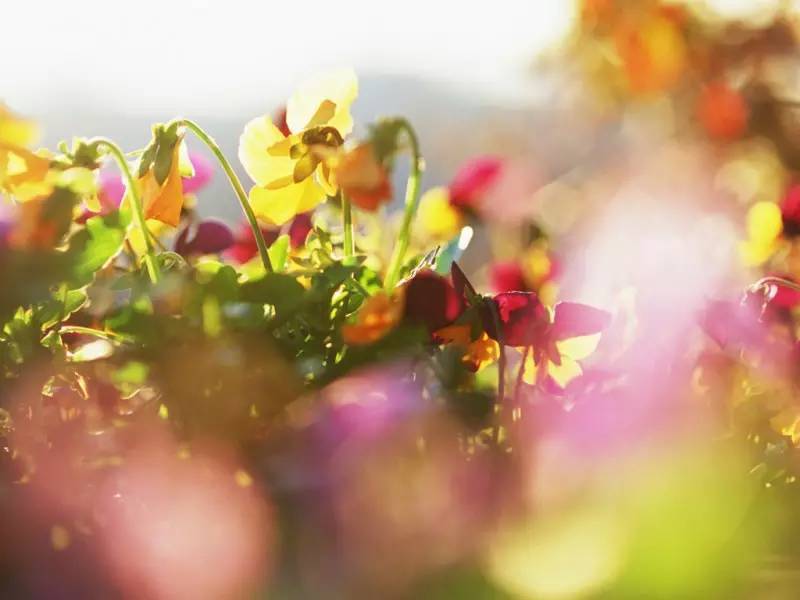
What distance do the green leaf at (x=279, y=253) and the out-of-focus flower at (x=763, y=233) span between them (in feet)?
1.29

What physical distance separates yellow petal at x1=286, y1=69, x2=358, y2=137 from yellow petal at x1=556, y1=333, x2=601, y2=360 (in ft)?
0.60

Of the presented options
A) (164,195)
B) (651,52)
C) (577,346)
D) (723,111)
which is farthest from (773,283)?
(723,111)

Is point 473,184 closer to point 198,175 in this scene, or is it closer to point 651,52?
point 198,175

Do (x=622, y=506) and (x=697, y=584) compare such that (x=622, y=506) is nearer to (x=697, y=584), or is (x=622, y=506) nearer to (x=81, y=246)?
→ (x=697, y=584)

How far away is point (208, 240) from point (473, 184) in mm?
299

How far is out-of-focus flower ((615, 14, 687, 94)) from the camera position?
6.01ft

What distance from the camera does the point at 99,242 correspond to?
0.53 m

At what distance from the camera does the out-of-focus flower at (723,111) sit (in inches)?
81.2

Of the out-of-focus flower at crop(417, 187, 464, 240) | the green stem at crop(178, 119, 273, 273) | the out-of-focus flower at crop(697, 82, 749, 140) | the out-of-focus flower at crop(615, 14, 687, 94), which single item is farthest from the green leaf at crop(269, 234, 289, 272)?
the out-of-focus flower at crop(697, 82, 749, 140)

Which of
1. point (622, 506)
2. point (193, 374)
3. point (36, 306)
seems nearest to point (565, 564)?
point (622, 506)

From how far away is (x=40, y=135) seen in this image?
0.61 meters

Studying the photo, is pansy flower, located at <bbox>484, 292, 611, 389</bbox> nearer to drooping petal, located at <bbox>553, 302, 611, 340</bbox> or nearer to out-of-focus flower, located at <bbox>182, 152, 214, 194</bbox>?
drooping petal, located at <bbox>553, 302, 611, 340</bbox>

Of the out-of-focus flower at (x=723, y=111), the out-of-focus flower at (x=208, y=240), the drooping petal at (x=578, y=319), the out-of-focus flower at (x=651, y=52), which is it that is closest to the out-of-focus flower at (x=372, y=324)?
the drooping petal at (x=578, y=319)

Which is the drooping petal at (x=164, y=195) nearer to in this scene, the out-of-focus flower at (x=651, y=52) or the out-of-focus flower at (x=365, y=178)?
the out-of-focus flower at (x=365, y=178)
